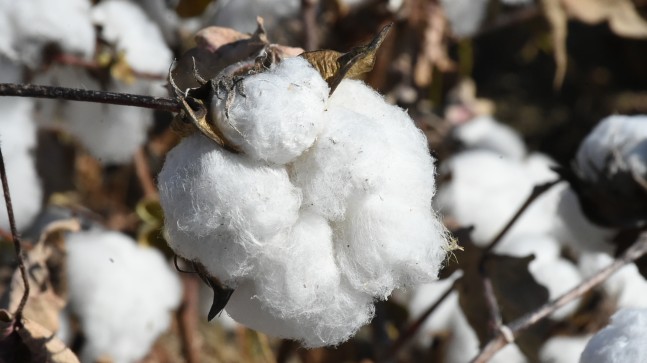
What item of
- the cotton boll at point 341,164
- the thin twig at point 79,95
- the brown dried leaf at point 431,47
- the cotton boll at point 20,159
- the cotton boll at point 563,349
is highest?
the thin twig at point 79,95

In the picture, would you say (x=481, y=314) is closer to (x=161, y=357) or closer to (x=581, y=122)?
(x=161, y=357)

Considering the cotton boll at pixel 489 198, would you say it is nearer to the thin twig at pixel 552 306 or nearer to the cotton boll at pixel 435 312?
the cotton boll at pixel 435 312

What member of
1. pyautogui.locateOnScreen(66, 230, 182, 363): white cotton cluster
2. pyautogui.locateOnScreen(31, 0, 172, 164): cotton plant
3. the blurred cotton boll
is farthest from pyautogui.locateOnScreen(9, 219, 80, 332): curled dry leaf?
the blurred cotton boll

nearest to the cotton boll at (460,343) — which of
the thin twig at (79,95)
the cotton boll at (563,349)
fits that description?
the cotton boll at (563,349)

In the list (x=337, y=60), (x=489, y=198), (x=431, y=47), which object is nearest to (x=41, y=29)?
(x=337, y=60)

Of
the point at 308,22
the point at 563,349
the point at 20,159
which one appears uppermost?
the point at 308,22

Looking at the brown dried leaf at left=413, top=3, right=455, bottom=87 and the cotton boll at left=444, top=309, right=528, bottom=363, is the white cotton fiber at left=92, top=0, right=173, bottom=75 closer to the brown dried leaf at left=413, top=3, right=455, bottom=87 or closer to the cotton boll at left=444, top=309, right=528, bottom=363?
the brown dried leaf at left=413, top=3, right=455, bottom=87

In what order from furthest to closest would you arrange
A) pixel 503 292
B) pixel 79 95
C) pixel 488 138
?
pixel 488 138
pixel 503 292
pixel 79 95

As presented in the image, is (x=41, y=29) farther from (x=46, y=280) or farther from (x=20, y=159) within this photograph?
(x=46, y=280)
